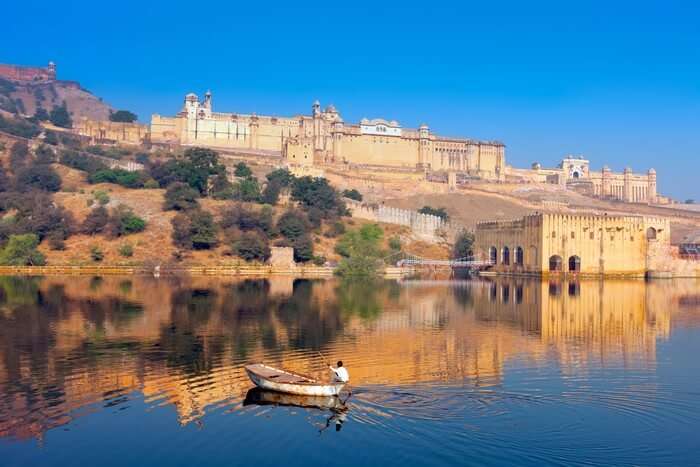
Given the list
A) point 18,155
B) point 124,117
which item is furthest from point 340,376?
point 124,117

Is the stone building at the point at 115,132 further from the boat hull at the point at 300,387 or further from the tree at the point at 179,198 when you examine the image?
the boat hull at the point at 300,387

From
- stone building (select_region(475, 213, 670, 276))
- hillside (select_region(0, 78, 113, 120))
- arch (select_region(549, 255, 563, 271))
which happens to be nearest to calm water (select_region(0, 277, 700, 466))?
stone building (select_region(475, 213, 670, 276))

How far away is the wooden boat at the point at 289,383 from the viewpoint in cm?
1366

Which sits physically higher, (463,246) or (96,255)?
(463,246)

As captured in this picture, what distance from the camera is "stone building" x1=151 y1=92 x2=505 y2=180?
294ft

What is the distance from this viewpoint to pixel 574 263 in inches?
1972

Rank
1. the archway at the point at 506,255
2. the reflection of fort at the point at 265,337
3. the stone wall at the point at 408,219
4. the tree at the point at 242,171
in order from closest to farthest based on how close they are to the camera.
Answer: the reflection of fort at the point at 265,337 → the archway at the point at 506,255 → the stone wall at the point at 408,219 → the tree at the point at 242,171

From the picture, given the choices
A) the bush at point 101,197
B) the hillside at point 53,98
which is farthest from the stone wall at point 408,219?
the hillside at point 53,98

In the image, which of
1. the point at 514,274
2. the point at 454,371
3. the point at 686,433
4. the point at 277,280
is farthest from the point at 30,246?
the point at 686,433

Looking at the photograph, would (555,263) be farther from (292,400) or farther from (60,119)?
(60,119)

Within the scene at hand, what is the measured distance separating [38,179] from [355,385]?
5386cm

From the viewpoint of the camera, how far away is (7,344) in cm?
1906

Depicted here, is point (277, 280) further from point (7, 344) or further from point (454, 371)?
point (454, 371)

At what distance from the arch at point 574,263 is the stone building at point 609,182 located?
53903 millimetres
